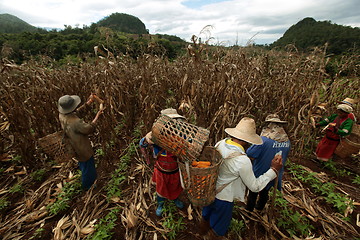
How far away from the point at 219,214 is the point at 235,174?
20.2 inches

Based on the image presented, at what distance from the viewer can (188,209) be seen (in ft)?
7.41

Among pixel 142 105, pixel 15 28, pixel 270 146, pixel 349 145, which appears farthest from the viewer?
pixel 15 28

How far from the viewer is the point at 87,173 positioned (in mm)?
2518

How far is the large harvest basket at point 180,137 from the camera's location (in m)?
1.33

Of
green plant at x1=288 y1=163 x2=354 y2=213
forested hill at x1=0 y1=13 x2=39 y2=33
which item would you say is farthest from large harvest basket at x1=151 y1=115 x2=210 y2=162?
forested hill at x1=0 y1=13 x2=39 y2=33

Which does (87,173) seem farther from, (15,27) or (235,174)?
(15,27)

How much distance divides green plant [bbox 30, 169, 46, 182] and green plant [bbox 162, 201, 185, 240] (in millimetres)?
2293

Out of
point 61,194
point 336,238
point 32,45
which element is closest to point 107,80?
point 61,194

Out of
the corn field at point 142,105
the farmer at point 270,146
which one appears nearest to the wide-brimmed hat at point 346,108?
the corn field at point 142,105

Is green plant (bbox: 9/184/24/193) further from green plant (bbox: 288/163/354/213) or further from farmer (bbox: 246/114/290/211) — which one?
green plant (bbox: 288/163/354/213)

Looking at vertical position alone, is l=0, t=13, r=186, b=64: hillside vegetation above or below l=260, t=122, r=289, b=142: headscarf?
above

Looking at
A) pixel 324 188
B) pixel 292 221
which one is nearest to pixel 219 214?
pixel 292 221

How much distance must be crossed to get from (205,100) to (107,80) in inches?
69.1

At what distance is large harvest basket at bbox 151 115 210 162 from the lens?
1.33 metres
